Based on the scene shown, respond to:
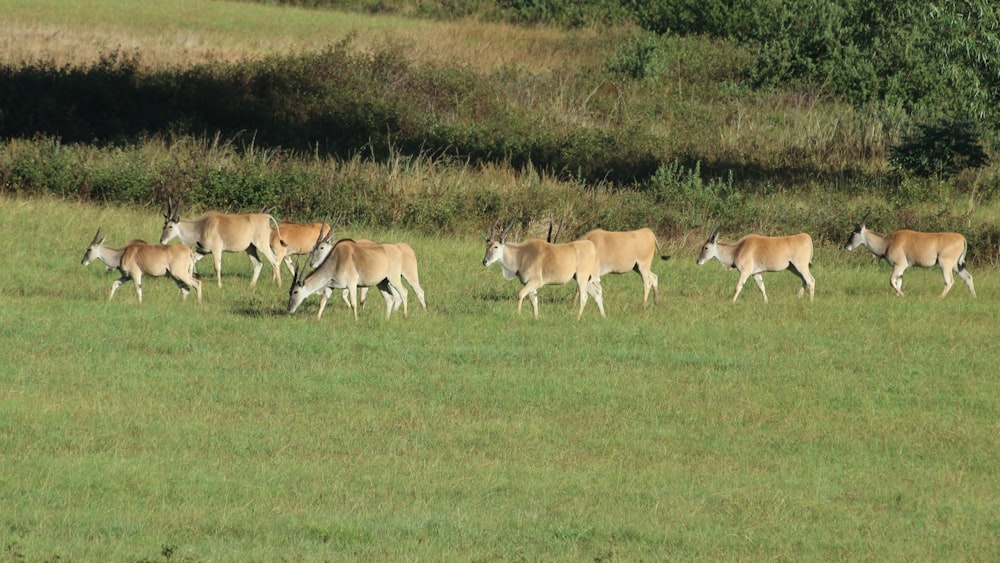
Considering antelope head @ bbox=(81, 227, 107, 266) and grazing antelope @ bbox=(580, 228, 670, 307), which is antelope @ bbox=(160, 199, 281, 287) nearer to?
antelope head @ bbox=(81, 227, 107, 266)

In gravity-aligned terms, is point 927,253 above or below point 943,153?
below

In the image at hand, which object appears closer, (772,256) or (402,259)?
(402,259)

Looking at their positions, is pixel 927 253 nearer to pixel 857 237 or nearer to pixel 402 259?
pixel 857 237

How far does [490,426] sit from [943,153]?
71.0ft

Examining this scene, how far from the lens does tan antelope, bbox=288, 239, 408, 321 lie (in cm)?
1853

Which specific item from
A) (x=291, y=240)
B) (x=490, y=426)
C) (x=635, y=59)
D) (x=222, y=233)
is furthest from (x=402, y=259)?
(x=635, y=59)

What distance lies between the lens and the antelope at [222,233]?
21766mm

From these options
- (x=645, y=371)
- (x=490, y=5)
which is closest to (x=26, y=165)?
(x=645, y=371)

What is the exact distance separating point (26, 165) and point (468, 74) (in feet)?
58.9

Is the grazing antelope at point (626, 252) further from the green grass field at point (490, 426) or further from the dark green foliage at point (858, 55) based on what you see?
the dark green foliage at point (858, 55)

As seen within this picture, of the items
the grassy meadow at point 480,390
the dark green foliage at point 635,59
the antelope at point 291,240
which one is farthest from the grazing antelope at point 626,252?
the dark green foliage at point 635,59

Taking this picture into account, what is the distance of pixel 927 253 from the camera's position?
2248cm

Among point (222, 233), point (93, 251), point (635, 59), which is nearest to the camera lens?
point (93, 251)

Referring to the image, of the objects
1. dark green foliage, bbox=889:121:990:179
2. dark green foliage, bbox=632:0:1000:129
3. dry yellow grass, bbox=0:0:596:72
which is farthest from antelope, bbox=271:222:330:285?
dry yellow grass, bbox=0:0:596:72
